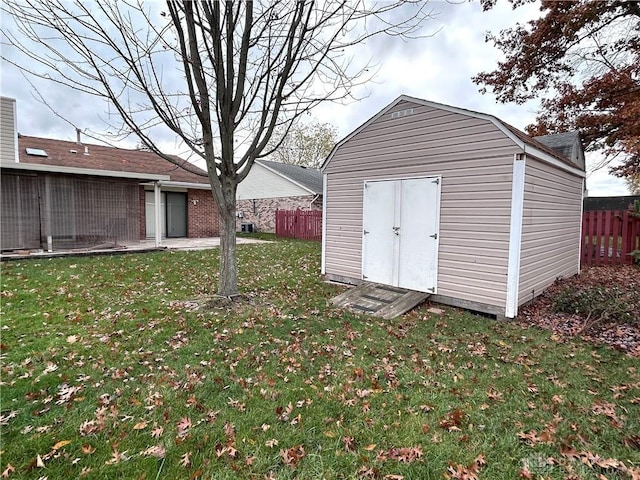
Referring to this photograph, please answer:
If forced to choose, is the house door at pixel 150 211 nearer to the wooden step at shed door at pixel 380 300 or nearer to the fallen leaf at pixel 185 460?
the wooden step at shed door at pixel 380 300

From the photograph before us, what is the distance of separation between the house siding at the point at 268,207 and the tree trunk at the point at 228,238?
1262 cm

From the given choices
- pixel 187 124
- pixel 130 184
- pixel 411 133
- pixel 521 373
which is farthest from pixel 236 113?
pixel 130 184

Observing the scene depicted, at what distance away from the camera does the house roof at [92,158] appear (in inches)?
456

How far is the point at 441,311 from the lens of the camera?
17.9 feet

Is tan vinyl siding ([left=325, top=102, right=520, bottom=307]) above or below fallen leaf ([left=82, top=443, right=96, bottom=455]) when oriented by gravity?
above

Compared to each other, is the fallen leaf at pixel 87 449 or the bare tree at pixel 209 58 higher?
the bare tree at pixel 209 58

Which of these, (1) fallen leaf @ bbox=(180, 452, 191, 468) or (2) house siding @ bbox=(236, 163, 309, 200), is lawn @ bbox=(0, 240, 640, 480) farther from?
(2) house siding @ bbox=(236, 163, 309, 200)

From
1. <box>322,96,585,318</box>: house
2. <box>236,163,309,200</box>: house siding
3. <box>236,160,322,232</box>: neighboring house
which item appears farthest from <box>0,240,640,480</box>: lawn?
<box>236,163,309,200</box>: house siding

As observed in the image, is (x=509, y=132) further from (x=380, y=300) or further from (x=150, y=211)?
(x=150, y=211)

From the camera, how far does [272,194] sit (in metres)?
20.4

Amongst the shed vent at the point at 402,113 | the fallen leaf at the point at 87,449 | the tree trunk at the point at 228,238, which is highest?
the shed vent at the point at 402,113

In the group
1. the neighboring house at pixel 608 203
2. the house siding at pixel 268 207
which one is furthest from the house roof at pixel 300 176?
the neighboring house at pixel 608 203

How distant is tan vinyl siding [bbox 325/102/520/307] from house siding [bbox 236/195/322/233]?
11325 millimetres

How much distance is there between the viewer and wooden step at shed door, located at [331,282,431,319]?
5.41 meters
